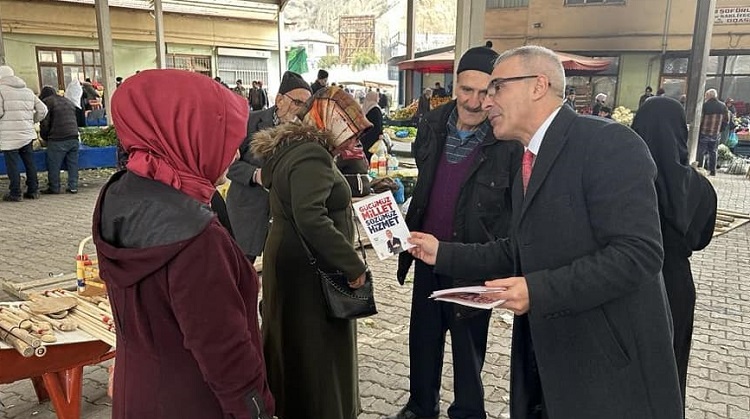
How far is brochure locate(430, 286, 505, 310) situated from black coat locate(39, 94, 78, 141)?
368 inches

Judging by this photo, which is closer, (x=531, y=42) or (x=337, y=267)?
(x=337, y=267)

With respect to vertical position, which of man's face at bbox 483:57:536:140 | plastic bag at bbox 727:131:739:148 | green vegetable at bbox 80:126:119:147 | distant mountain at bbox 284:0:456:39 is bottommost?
plastic bag at bbox 727:131:739:148

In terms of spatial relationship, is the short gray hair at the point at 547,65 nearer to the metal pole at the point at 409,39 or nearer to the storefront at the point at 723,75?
the metal pole at the point at 409,39

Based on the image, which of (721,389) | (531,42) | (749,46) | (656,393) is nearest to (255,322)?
(656,393)

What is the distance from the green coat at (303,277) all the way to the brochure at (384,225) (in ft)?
0.42

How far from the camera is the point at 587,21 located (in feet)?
68.7

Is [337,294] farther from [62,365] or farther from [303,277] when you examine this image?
[62,365]

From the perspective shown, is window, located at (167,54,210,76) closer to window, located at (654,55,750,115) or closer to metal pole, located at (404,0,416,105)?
metal pole, located at (404,0,416,105)

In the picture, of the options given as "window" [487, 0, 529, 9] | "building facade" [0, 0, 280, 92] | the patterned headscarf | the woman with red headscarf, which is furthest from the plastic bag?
"building facade" [0, 0, 280, 92]

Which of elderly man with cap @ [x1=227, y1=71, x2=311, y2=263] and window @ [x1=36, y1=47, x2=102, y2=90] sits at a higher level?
window @ [x1=36, y1=47, x2=102, y2=90]

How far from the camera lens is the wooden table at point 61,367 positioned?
2.67 metres

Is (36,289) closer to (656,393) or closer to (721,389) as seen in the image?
(656,393)

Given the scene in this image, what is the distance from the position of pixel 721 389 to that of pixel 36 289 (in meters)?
5.35

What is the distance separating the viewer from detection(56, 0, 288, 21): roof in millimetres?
20844
